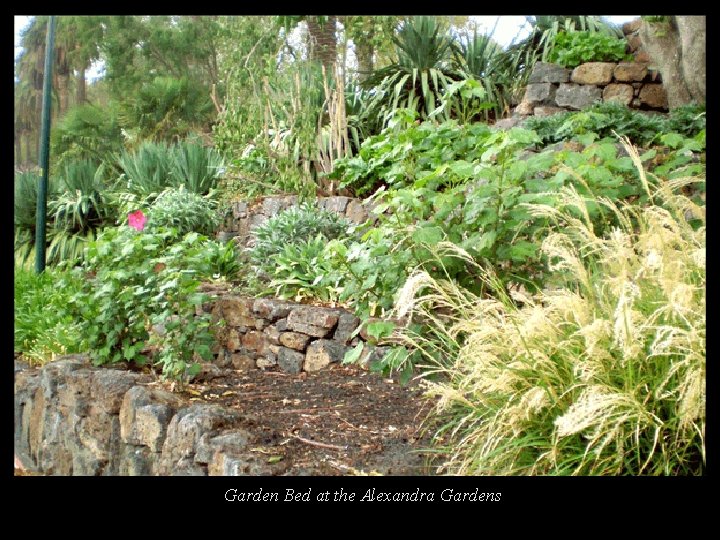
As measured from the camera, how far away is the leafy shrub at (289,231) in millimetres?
5564

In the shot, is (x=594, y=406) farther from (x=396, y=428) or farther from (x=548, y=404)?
(x=396, y=428)

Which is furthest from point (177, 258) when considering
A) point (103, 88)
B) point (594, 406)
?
point (103, 88)

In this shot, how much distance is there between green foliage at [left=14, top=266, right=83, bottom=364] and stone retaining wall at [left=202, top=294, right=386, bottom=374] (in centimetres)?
88

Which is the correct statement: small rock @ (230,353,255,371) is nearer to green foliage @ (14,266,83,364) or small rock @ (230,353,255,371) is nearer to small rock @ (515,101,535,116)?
green foliage @ (14,266,83,364)

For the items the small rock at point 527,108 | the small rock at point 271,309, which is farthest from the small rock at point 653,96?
the small rock at point 271,309

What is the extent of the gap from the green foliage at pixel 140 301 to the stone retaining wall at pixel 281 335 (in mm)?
354

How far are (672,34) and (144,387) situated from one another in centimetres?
489

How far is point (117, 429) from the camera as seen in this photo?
→ 353cm

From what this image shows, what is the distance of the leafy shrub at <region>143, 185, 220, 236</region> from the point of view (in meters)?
6.79

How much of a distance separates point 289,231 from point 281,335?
1207mm

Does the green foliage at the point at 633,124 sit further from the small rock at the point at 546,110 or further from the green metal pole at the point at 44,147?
the green metal pole at the point at 44,147

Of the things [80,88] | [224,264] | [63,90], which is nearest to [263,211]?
[224,264]

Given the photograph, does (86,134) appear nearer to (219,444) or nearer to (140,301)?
(140,301)
